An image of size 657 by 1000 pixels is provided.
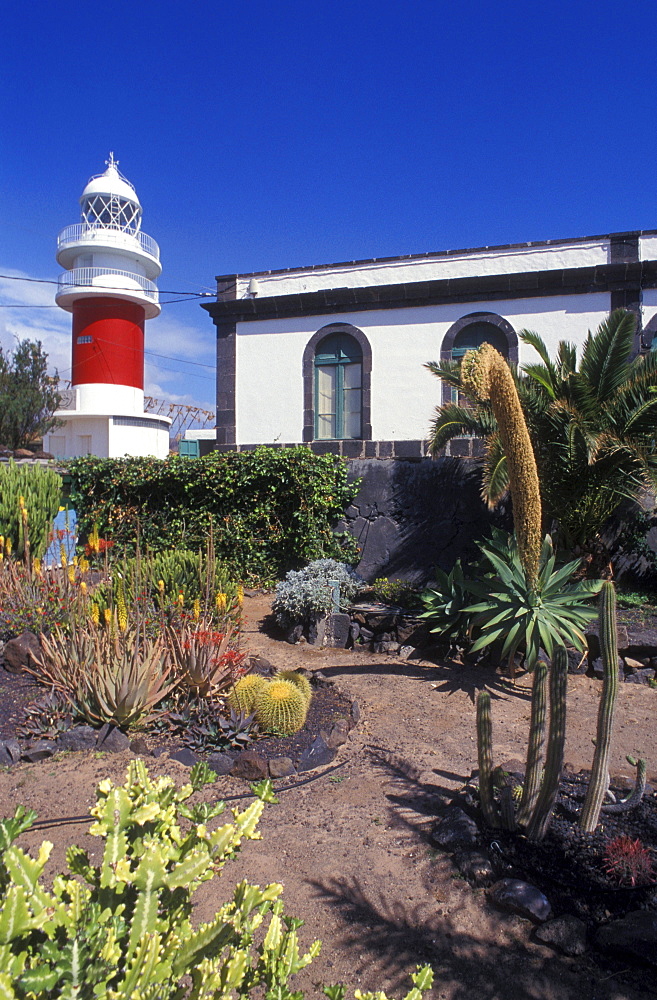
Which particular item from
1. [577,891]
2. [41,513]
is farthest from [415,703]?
[41,513]

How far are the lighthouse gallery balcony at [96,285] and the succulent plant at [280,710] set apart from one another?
25.2 metres

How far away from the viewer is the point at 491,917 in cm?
271

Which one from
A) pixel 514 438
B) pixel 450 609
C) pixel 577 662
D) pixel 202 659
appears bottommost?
pixel 577 662

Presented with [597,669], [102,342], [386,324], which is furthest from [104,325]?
[597,669]

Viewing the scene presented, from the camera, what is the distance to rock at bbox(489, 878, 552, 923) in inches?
105

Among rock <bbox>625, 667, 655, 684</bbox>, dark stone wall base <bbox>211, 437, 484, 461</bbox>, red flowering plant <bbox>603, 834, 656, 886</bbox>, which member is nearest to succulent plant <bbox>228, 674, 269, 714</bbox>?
red flowering plant <bbox>603, 834, 656, 886</bbox>

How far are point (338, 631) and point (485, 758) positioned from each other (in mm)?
4418

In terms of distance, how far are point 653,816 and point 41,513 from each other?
26.1 ft

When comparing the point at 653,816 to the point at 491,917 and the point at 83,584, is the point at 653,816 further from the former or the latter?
the point at 83,584

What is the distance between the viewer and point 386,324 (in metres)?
13.8

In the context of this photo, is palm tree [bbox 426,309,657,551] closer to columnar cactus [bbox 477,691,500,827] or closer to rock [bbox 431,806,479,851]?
columnar cactus [bbox 477,691,500,827]

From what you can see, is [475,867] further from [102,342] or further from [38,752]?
[102,342]

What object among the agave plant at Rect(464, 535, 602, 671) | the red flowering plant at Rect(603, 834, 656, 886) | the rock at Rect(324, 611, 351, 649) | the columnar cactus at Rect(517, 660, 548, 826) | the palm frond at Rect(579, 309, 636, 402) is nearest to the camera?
the red flowering plant at Rect(603, 834, 656, 886)

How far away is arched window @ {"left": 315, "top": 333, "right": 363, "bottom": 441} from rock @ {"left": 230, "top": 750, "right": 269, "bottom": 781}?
34.5ft
